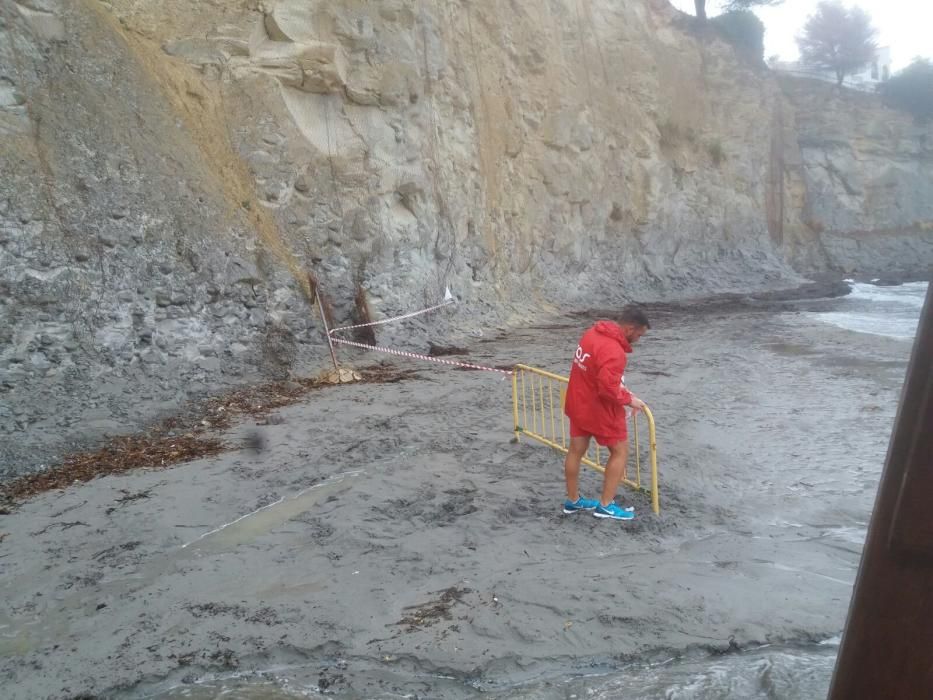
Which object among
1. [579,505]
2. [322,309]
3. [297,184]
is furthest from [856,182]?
[579,505]

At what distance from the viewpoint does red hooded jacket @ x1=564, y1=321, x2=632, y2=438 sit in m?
4.89

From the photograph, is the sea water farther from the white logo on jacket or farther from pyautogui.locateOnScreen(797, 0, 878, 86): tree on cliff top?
pyautogui.locateOnScreen(797, 0, 878, 86): tree on cliff top

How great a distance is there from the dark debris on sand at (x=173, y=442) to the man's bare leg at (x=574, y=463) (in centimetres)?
359

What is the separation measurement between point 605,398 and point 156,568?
10.4ft

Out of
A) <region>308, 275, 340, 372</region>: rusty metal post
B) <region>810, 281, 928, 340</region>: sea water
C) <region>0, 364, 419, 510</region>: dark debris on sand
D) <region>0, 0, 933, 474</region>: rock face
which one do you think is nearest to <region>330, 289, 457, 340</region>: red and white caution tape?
<region>0, 0, 933, 474</region>: rock face

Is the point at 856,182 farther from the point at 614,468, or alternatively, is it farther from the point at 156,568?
the point at 156,568

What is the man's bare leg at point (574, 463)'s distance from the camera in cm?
523

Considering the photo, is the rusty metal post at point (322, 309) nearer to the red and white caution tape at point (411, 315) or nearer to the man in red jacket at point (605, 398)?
the red and white caution tape at point (411, 315)

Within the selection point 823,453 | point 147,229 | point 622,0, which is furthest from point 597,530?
point 622,0

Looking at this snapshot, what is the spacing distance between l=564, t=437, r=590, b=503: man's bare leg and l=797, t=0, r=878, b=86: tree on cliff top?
1757 inches

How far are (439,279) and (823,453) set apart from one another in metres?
8.84

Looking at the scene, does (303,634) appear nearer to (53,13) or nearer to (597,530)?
(597,530)

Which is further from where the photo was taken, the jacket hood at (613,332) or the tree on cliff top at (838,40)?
the tree on cliff top at (838,40)

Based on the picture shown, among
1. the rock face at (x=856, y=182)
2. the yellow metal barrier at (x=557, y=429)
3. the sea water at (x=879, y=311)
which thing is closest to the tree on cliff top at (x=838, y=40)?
the rock face at (x=856, y=182)
